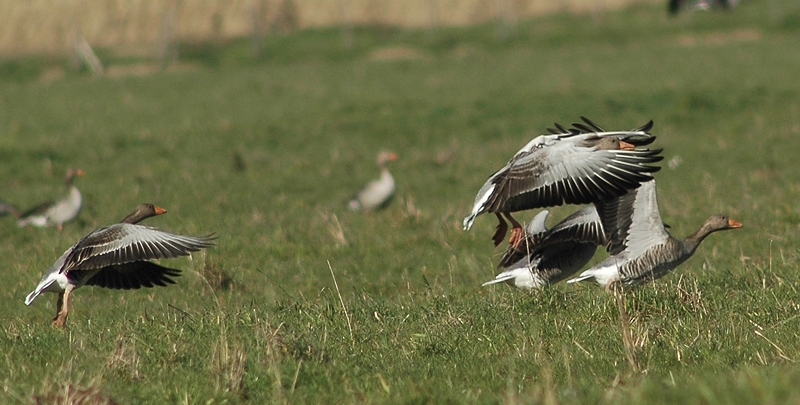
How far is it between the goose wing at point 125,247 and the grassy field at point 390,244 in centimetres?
48

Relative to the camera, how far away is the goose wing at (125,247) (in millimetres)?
7746

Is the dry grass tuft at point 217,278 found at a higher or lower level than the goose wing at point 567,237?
lower

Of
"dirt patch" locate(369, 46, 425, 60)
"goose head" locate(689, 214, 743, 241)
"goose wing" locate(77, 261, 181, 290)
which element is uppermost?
"goose head" locate(689, 214, 743, 241)

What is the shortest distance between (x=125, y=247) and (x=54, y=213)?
633cm

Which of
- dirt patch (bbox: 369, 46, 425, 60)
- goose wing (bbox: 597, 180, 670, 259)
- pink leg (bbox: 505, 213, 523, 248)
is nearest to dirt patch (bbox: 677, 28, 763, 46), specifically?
dirt patch (bbox: 369, 46, 425, 60)

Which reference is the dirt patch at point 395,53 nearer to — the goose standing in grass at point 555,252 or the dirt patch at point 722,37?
the dirt patch at point 722,37

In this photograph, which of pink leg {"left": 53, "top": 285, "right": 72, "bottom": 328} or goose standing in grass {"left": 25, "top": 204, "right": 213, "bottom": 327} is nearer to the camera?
pink leg {"left": 53, "top": 285, "right": 72, "bottom": 328}

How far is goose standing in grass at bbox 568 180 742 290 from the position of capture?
8.07 meters

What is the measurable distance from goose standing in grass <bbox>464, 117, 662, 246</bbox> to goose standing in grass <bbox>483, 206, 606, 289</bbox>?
1.93ft

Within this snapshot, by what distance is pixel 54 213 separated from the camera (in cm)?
1364

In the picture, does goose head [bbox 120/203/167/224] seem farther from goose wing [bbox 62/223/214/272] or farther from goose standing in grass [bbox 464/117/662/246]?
goose standing in grass [bbox 464/117/662/246]

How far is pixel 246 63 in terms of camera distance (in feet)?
150

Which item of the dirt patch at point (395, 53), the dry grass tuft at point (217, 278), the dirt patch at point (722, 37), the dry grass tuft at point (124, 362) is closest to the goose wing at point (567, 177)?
the dry grass tuft at point (217, 278)

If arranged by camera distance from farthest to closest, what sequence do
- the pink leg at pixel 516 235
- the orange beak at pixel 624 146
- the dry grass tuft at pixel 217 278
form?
the dry grass tuft at pixel 217 278
the pink leg at pixel 516 235
the orange beak at pixel 624 146
